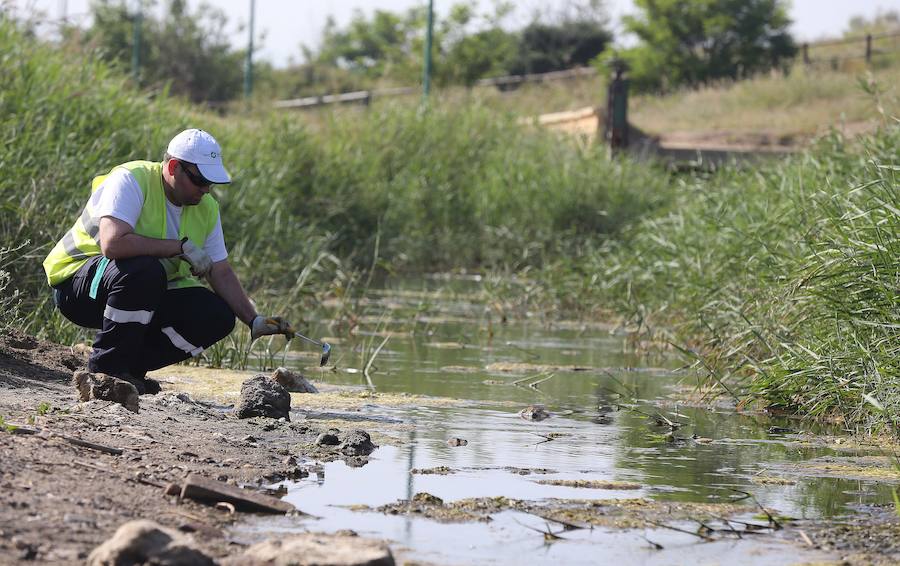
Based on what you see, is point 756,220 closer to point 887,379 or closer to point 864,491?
point 887,379

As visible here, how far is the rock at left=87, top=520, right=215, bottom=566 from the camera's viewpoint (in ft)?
11.6

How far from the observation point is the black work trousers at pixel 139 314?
6301 mm

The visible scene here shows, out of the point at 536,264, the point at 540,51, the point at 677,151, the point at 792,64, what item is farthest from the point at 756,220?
the point at 540,51

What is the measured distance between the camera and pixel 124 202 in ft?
20.9

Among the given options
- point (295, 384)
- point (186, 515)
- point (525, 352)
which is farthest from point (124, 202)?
point (525, 352)

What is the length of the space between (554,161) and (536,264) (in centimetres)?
172

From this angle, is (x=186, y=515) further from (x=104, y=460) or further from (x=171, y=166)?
(x=171, y=166)

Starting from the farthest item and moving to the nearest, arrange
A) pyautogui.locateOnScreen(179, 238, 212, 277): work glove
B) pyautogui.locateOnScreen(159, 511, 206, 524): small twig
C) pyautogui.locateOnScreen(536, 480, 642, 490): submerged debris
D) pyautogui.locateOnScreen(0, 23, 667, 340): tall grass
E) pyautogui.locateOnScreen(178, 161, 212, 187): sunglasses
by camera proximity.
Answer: pyautogui.locateOnScreen(0, 23, 667, 340): tall grass → pyautogui.locateOnScreen(179, 238, 212, 277): work glove → pyautogui.locateOnScreen(178, 161, 212, 187): sunglasses → pyautogui.locateOnScreen(536, 480, 642, 490): submerged debris → pyautogui.locateOnScreen(159, 511, 206, 524): small twig

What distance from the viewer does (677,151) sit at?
2048cm

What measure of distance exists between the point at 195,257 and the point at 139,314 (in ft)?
1.36

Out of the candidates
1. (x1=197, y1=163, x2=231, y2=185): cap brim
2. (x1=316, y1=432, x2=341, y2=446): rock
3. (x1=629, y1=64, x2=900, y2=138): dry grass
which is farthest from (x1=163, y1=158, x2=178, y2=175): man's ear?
(x1=629, y1=64, x2=900, y2=138): dry grass

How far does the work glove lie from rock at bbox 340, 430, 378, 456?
1.36 m

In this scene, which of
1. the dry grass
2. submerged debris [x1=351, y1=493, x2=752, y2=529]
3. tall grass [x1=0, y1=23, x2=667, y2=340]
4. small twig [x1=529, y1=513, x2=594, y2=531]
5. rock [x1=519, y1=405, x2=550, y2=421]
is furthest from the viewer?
the dry grass

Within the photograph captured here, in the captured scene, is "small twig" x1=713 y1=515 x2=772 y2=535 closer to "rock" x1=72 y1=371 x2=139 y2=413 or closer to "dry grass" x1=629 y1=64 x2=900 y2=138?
→ "rock" x1=72 y1=371 x2=139 y2=413
